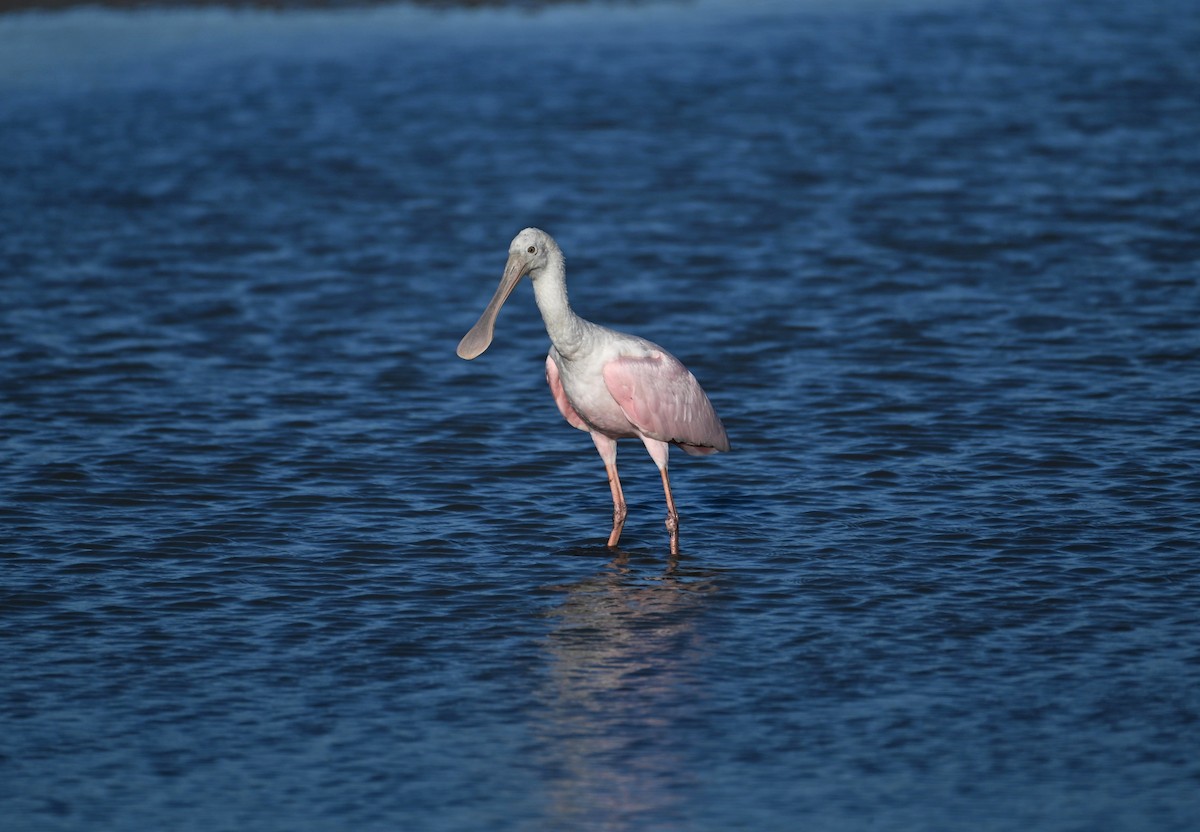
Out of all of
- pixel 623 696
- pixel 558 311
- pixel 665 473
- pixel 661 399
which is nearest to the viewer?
pixel 623 696

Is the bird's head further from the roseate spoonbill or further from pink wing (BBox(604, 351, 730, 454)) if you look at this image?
pink wing (BBox(604, 351, 730, 454))

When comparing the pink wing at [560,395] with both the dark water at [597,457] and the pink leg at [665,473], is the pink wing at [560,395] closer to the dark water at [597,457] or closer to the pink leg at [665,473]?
the pink leg at [665,473]

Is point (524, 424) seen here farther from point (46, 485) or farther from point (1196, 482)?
point (1196, 482)

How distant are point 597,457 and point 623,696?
4.62 m

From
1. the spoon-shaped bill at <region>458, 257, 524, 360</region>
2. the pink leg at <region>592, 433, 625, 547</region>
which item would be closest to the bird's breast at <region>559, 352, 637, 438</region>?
the pink leg at <region>592, 433, 625, 547</region>

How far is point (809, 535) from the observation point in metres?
12.0

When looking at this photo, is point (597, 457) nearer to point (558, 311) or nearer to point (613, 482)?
point (613, 482)

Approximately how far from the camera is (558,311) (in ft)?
36.7

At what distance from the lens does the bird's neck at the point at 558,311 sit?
36.8ft

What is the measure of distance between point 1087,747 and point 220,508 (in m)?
6.06

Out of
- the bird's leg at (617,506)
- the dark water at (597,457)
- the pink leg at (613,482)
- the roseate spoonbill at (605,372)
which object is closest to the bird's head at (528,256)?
the roseate spoonbill at (605,372)

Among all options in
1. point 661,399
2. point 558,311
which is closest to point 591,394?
point 661,399

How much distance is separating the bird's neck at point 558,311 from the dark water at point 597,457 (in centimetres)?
133

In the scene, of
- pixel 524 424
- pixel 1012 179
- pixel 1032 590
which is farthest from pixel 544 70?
pixel 1032 590
